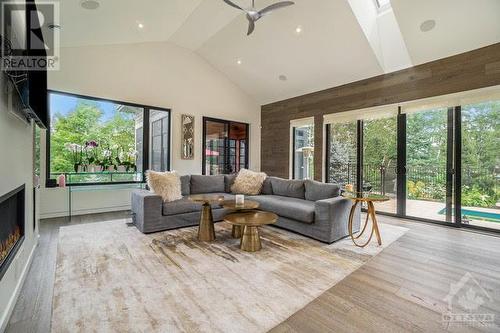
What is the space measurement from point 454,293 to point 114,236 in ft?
12.8

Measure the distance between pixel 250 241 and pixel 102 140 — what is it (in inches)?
161

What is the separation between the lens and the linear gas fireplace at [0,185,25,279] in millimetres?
1653

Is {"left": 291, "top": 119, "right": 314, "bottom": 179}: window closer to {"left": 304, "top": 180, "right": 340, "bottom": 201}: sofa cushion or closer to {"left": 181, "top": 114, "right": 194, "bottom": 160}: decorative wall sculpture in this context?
{"left": 304, "top": 180, "right": 340, "bottom": 201}: sofa cushion

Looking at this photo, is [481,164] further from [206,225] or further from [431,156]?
[206,225]

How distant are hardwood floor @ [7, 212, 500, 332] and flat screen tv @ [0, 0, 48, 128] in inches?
59.0

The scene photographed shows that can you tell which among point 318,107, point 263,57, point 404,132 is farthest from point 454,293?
point 263,57

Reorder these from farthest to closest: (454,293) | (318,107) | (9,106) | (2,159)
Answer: (318,107), (454,293), (9,106), (2,159)

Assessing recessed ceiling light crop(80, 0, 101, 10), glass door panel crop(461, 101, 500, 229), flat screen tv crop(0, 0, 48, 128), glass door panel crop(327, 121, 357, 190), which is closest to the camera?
flat screen tv crop(0, 0, 48, 128)

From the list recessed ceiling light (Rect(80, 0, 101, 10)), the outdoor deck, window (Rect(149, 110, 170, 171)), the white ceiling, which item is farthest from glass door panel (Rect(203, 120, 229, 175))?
the outdoor deck

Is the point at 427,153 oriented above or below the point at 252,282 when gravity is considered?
above

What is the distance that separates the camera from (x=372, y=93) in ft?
16.7

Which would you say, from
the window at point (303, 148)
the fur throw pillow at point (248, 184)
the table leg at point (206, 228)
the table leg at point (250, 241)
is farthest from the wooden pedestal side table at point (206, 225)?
the window at point (303, 148)

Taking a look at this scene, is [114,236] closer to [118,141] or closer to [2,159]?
[2,159]

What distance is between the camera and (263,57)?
5566 millimetres
